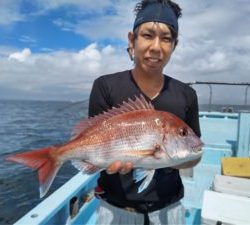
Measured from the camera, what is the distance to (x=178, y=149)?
93.3 inches

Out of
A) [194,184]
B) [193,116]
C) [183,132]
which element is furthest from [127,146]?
[194,184]

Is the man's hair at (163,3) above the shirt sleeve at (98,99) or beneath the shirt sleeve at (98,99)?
above

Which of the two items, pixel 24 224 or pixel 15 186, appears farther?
pixel 15 186

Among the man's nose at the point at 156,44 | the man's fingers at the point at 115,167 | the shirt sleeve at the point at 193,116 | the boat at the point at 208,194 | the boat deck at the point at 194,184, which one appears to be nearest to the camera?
the man's fingers at the point at 115,167

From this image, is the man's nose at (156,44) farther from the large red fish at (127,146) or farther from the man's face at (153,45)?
the large red fish at (127,146)

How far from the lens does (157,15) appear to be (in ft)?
8.68

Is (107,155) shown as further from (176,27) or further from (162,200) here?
(176,27)

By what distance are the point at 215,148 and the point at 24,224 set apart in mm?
6232

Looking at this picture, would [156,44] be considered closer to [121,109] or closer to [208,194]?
[121,109]

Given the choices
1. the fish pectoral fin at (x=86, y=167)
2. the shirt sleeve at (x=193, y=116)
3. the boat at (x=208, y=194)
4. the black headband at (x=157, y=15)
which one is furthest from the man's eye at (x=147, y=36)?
the boat at (x=208, y=194)

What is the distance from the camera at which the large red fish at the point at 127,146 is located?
2334mm

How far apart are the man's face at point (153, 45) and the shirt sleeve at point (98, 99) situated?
370mm

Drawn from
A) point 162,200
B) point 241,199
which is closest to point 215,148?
point 241,199

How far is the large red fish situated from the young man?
0.25 metres
